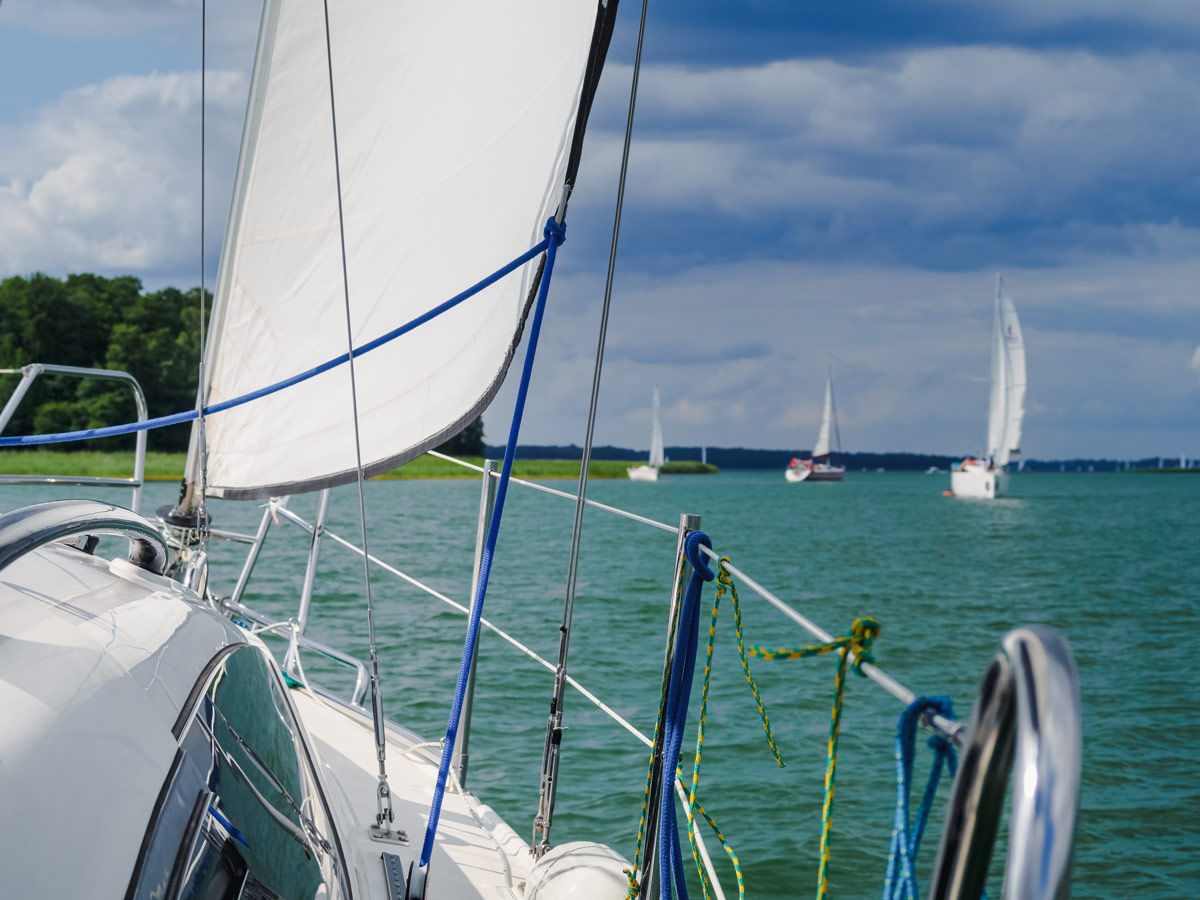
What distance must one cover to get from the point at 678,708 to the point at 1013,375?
137 feet

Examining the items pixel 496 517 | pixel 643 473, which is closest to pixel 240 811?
pixel 496 517

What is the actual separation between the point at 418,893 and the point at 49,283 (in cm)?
4808

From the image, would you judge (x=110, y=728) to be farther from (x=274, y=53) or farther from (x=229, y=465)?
(x=274, y=53)

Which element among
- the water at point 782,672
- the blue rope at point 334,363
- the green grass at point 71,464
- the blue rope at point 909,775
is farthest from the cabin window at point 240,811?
the green grass at point 71,464

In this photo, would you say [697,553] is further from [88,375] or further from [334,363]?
[88,375]

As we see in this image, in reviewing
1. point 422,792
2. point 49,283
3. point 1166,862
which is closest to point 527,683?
point 1166,862

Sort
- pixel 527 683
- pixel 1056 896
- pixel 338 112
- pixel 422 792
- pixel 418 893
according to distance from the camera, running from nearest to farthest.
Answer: pixel 1056 896 < pixel 418 893 < pixel 338 112 < pixel 422 792 < pixel 527 683

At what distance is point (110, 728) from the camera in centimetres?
82

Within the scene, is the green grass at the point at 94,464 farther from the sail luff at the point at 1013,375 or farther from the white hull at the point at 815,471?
the white hull at the point at 815,471

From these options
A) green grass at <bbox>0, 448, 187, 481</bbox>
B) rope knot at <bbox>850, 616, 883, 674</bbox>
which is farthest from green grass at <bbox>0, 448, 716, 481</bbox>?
rope knot at <bbox>850, 616, 883, 674</bbox>

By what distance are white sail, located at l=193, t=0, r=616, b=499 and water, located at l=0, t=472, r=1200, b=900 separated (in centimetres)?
270

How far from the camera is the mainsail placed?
125 ft

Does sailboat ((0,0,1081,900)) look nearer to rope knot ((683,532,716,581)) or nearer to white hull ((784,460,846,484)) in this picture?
rope knot ((683,532,716,581))

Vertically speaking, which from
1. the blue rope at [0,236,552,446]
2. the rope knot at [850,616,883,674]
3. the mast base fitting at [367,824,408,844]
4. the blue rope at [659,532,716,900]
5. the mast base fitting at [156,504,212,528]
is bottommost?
the mast base fitting at [367,824,408,844]
